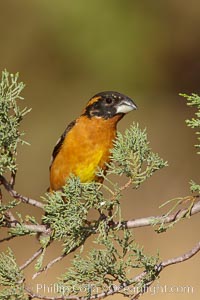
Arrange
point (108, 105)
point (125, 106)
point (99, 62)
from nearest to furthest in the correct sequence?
point (125, 106) < point (108, 105) < point (99, 62)

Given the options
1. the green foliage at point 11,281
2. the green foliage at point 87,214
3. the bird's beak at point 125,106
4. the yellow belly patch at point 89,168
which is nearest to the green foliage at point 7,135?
the green foliage at point 87,214

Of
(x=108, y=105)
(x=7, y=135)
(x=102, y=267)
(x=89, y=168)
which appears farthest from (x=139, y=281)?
(x=108, y=105)

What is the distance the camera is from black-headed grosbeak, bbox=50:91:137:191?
500 centimetres

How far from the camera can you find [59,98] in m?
12.7

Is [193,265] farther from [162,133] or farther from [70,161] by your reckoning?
[70,161]

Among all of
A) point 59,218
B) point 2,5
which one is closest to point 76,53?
point 2,5

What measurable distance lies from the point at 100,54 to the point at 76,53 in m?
0.36

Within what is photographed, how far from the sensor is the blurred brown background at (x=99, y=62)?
12047 millimetres

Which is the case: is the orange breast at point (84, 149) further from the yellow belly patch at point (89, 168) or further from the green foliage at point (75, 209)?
the green foliage at point (75, 209)

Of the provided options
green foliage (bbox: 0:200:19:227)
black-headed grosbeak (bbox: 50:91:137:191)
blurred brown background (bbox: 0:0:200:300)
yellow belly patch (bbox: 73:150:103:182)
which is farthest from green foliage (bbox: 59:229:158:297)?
blurred brown background (bbox: 0:0:200:300)

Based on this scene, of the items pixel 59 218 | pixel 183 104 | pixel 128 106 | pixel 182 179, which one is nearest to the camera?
pixel 59 218

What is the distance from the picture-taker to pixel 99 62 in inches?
484

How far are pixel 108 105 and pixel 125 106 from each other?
0.16 meters

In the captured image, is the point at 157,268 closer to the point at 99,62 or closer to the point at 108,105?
the point at 108,105
